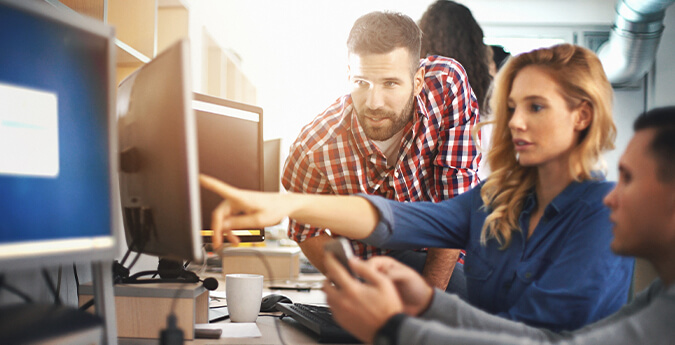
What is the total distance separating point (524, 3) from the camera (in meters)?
4.67

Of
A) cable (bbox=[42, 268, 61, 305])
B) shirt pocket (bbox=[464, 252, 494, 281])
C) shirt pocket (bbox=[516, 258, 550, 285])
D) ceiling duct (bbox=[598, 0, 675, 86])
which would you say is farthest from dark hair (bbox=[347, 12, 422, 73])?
ceiling duct (bbox=[598, 0, 675, 86])

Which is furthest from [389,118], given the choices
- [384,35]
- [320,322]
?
[320,322]

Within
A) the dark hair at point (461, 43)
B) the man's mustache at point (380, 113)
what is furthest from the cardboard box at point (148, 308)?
the dark hair at point (461, 43)

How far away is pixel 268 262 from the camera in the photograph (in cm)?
226

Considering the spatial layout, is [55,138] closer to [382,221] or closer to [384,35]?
[382,221]

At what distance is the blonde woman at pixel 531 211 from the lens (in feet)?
2.66

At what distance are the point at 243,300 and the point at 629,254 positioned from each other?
29.1 inches

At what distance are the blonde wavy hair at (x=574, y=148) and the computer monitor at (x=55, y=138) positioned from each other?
0.71 meters

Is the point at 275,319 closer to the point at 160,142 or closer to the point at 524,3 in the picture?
the point at 160,142

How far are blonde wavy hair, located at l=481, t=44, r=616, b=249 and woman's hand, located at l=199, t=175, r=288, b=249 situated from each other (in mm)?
454

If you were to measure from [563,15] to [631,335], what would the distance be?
472 centimetres

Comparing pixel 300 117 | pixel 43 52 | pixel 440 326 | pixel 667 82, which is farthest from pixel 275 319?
pixel 667 82

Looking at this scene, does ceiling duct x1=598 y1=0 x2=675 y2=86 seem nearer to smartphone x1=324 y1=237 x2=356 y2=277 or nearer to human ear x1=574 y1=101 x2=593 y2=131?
human ear x1=574 y1=101 x2=593 y2=131

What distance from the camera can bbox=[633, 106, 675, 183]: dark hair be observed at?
624 mm
